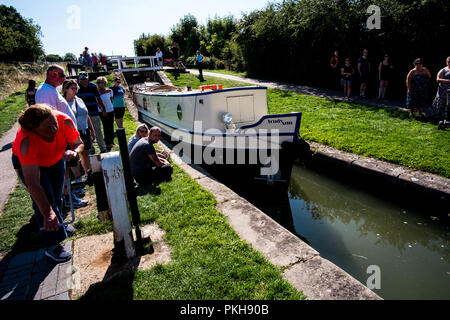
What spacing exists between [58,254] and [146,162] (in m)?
2.30

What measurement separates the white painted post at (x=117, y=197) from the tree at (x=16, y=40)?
43.7 meters

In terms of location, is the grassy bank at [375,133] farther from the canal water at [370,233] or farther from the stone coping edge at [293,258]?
the stone coping edge at [293,258]

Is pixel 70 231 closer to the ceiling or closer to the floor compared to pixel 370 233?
closer to the ceiling

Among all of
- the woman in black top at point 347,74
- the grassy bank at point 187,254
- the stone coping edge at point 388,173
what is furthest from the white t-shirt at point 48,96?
the woman in black top at point 347,74

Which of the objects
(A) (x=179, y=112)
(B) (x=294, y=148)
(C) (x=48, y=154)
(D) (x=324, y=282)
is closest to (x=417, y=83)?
(B) (x=294, y=148)

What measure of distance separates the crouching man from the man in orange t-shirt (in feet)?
6.15

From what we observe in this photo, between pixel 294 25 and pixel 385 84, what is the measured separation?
6.27 m

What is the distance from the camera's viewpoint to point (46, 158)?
265cm

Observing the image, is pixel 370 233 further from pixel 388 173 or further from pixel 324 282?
pixel 324 282

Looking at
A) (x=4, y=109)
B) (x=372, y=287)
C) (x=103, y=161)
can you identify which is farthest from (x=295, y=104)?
(x=4, y=109)

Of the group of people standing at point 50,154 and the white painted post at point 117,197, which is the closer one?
the group of people standing at point 50,154

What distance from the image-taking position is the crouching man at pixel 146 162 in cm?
486

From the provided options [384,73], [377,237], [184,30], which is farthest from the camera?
[184,30]

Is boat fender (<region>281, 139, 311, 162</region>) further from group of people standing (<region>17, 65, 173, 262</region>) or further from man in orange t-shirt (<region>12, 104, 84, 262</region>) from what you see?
man in orange t-shirt (<region>12, 104, 84, 262</region>)
